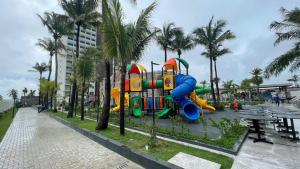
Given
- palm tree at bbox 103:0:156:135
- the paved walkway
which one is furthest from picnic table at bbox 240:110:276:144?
palm tree at bbox 103:0:156:135

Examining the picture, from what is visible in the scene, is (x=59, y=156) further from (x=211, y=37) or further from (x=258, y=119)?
(x=211, y=37)

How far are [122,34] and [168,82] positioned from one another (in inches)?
285

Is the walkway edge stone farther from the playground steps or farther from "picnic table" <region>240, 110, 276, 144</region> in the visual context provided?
"picnic table" <region>240, 110, 276, 144</region>

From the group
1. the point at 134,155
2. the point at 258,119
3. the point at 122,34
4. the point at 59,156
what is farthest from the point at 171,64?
the point at 59,156

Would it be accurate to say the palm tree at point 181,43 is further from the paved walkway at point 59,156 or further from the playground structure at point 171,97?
the paved walkway at point 59,156

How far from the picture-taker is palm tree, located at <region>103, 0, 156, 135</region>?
6.37 m

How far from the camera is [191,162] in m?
3.83

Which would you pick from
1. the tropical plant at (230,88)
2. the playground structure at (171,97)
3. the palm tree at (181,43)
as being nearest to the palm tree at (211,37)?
the palm tree at (181,43)

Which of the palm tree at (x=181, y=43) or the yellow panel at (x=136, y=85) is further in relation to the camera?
the palm tree at (x=181, y=43)

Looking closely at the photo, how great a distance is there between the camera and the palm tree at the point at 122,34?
20.9 feet

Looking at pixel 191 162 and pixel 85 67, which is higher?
pixel 85 67

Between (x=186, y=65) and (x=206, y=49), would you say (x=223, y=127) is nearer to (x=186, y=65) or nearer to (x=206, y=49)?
(x=186, y=65)

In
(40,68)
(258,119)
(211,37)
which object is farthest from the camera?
(40,68)

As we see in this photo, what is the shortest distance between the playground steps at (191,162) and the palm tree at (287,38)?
956 centimetres
